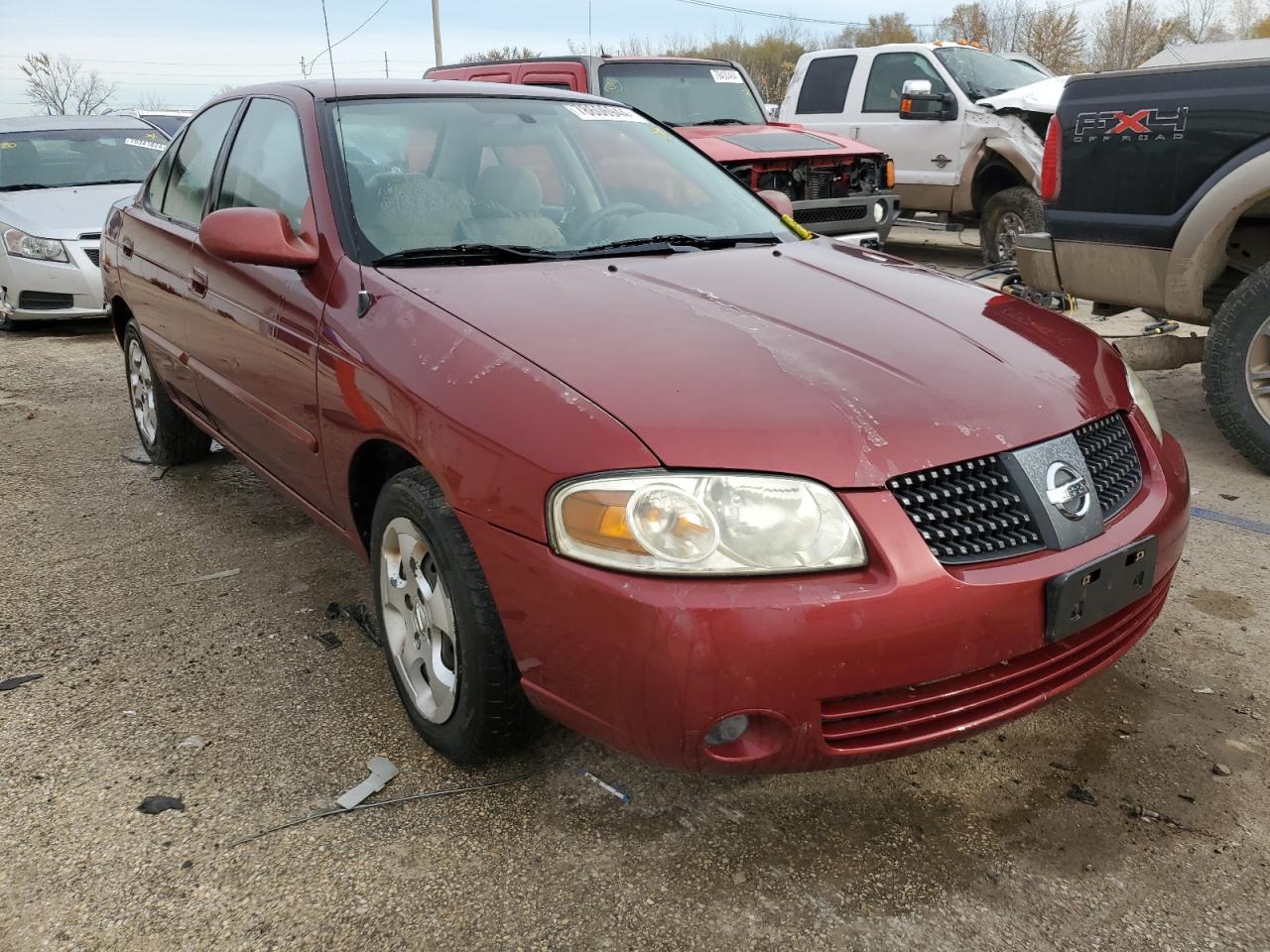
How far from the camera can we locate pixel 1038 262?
4902 mm

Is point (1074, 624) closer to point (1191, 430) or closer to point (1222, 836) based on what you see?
point (1222, 836)

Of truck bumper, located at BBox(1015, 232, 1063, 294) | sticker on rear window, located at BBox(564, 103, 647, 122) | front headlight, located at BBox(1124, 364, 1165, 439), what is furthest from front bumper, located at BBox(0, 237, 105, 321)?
front headlight, located at BBox(1124, 364, 1165, 439)

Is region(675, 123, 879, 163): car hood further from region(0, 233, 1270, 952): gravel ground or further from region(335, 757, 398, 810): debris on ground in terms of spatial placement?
region(335, 757, 398, 810): debris on ground

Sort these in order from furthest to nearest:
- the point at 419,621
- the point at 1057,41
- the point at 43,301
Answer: the point at 1057,41 → the point at 43,301 → the point at 419,621

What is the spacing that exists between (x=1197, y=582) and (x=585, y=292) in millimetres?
2240

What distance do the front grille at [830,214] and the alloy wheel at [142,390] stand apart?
16.0 ft

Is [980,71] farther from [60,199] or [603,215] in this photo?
[60,199]

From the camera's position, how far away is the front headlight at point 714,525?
1834 millimetres

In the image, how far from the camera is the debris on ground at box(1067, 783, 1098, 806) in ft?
7.55

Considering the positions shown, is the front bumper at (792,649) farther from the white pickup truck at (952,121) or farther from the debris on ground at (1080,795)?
the white pickup truck at (952,121)

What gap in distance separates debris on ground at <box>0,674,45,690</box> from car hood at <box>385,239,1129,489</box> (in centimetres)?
154

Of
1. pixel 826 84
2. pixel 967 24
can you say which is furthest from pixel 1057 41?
pixel 826 84

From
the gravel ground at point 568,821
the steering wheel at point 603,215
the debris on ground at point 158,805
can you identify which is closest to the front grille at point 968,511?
the gravel ground at point 568,821

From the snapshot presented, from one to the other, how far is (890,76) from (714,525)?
30.8ft
